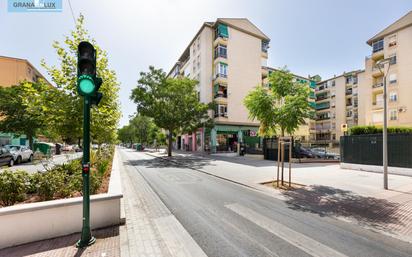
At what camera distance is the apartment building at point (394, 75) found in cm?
2683

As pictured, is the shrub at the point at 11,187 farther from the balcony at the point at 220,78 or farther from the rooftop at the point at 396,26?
Result: the rooftop at the point at 396,26

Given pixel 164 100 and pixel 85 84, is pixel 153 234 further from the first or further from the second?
pixel 164 100

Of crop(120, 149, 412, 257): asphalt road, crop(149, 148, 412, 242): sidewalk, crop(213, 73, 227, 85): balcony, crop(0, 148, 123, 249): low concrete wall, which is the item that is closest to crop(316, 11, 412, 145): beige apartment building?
crop(213, 73, 227, 85): balcony

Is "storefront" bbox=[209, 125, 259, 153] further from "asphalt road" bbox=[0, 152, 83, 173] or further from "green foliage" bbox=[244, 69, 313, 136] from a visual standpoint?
"green foliage" bbox=[244, 69, 313, 136]

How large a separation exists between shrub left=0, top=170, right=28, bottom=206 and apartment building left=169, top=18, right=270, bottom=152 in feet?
87.8

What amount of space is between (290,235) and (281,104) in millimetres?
6037

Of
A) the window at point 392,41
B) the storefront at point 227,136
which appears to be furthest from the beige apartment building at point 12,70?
the window at point 392,41

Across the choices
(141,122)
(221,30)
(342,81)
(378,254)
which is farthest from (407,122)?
(141,122)

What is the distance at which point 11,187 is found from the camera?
438 centimetres

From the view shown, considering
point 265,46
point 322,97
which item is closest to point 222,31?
point 265,46

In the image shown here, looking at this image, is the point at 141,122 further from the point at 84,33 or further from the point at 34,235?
the point at 34,235

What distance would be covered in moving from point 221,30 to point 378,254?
3296 cm

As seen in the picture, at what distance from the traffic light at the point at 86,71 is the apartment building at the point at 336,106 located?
53860 mm

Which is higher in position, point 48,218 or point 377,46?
point 377,46
